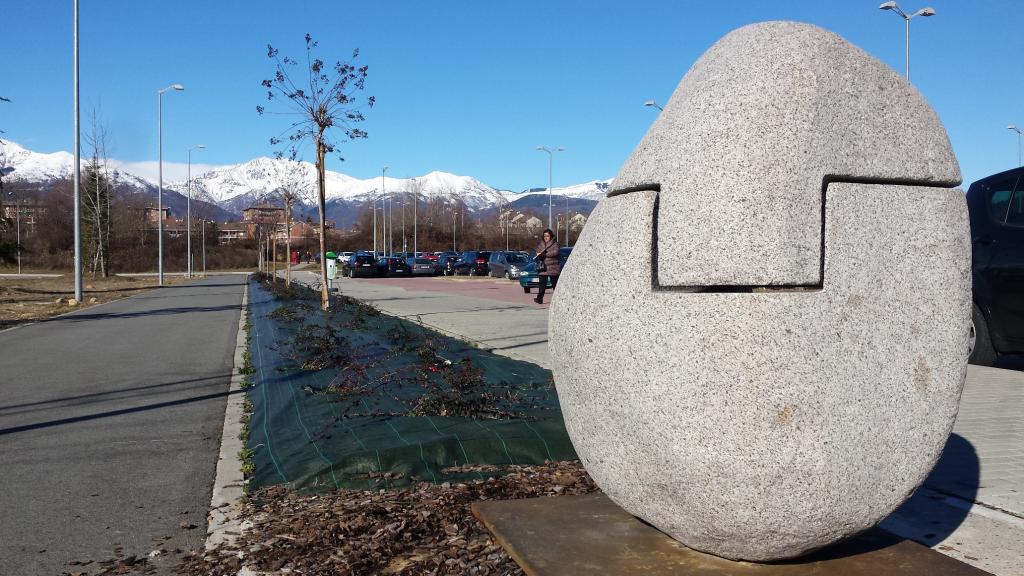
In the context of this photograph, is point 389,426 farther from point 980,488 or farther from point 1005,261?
point 1005,261

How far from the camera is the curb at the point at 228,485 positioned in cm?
435

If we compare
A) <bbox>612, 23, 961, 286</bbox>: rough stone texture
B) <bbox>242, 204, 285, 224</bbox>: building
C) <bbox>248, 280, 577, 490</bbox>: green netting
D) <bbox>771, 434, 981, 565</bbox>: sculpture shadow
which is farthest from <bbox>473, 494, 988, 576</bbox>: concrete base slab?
<bbox>242, 204, 285, 224</bbox>: building

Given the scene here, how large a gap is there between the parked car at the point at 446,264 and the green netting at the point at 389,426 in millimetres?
46372

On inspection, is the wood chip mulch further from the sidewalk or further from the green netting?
the sidewalk

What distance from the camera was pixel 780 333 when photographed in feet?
9.45

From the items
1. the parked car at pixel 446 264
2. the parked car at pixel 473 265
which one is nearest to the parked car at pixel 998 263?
the parked car at pixel 473 265

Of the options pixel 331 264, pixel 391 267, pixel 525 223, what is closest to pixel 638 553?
pixel 331 264

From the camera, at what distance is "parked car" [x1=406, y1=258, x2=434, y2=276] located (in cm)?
5559

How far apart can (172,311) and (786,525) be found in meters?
21.2

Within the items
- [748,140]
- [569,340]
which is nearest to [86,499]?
[569,340]

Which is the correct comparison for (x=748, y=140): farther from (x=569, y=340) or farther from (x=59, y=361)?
(x=59, y=361)

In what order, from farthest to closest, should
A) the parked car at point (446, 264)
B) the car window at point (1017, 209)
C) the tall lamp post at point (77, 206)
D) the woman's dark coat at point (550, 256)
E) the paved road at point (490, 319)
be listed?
the parked car at point (446, 264), the tall lamp post at point (77, 206), the woman's dark coat at point (550, 256), the paved road at point (490, 319), the car window at point (1017, 209)

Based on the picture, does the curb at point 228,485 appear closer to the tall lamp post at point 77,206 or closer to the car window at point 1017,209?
the car window at point 1017,209

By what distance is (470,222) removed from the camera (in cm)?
11838
